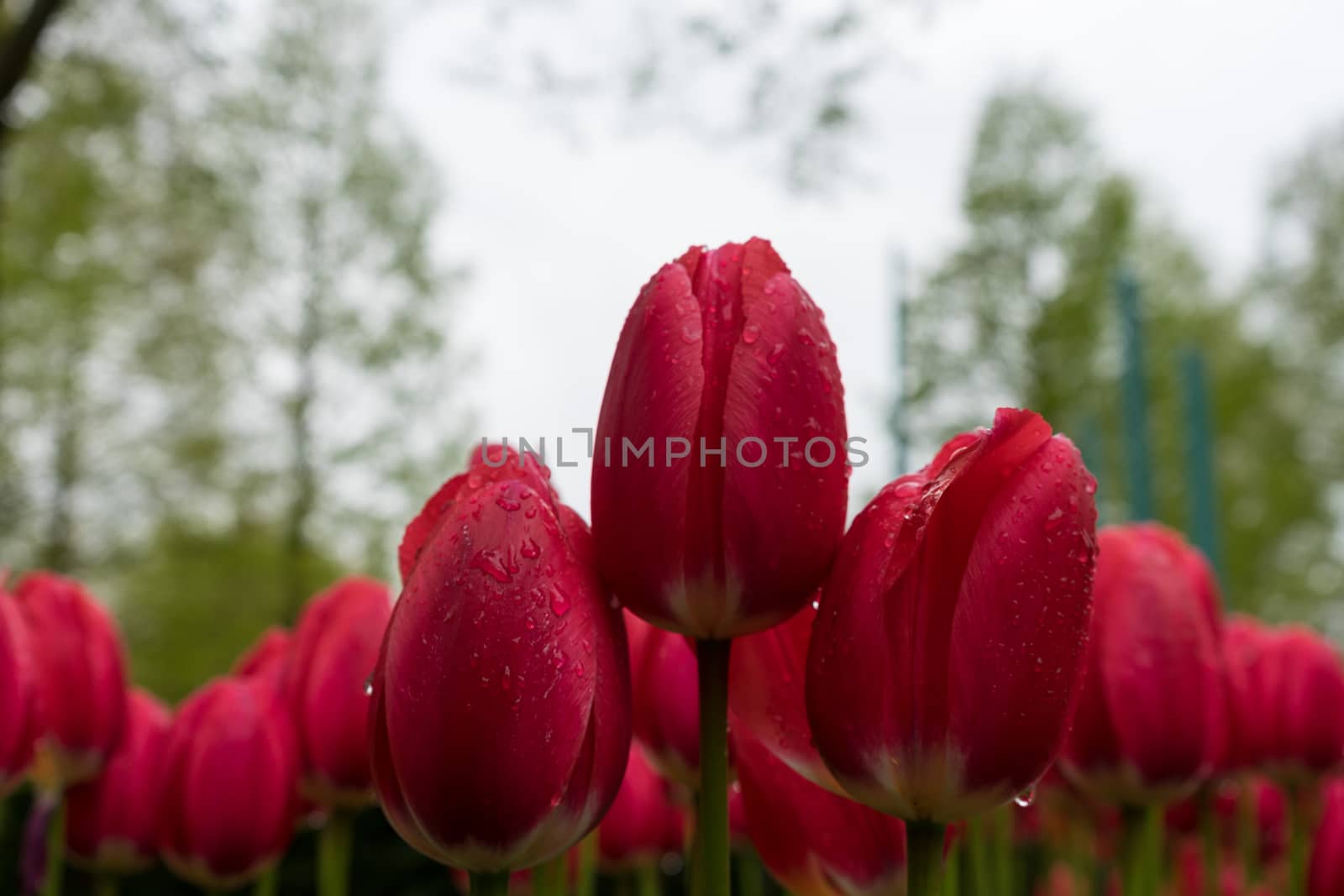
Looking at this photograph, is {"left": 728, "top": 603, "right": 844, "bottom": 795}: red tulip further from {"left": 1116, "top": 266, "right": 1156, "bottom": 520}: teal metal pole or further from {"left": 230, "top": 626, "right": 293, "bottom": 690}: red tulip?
{"left": 1116, "top": 266, "right": 1156, "bottom": 520}: teal metal pole

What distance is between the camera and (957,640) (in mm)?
549

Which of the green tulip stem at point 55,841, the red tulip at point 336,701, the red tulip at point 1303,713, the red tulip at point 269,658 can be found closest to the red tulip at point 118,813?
the green tulip stem at point 55,841

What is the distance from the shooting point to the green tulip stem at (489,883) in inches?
21.9

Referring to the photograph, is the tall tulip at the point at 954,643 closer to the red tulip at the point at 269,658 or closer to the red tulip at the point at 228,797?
the red tulip at the point at 228,797

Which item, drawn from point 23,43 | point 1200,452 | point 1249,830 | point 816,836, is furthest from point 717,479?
point 23,43

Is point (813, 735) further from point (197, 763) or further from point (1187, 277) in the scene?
point (1187, 277)

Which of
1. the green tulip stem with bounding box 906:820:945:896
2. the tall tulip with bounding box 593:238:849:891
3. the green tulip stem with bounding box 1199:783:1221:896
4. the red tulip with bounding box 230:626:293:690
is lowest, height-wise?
the green tulip stem with bounding box 1199:783:1221:896

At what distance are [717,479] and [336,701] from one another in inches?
24.1

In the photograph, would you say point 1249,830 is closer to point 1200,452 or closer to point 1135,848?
point 1135,848

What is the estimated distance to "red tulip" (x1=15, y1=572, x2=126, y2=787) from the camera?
1.24m

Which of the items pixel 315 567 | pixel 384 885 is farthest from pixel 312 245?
pixel 384 885

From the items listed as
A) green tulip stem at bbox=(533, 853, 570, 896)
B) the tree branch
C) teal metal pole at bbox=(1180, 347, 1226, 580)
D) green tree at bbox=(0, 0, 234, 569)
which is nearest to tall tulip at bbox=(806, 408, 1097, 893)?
green tulip stem at bbox=(533, 853, 570, 896)

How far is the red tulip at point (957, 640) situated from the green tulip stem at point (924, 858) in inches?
0.4

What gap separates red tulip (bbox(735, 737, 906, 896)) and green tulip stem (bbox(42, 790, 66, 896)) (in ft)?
2.95
